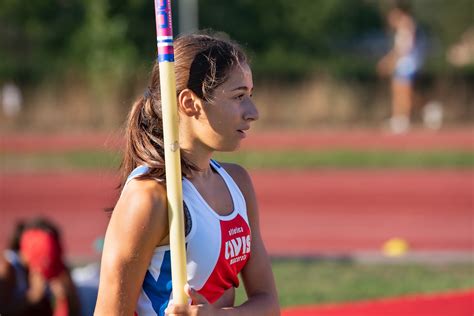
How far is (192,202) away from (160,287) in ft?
0.84

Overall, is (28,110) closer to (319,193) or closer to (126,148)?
(319,193)

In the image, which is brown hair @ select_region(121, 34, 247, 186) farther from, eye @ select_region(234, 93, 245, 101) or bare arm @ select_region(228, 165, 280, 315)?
bare arm @ select_region(228, 165, 280, 315)

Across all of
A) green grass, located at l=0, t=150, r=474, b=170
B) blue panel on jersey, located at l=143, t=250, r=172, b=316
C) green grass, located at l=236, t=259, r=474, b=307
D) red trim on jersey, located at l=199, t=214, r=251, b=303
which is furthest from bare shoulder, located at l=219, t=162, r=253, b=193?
green grass, located at l=0, t=150, r=474, b=170

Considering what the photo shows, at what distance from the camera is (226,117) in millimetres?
2893

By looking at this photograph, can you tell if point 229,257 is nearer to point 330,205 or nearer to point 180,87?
point 180,87

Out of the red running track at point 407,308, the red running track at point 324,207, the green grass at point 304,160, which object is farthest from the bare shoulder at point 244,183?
the green grass at point 304,160

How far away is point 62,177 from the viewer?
49.5ft

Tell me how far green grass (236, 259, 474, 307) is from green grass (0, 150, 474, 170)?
266 inches

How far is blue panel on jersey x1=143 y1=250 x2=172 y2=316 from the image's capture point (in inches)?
111

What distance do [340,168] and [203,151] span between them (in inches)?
497

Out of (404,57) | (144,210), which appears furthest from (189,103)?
(404,57)

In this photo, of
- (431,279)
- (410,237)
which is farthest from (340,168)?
(431,279)

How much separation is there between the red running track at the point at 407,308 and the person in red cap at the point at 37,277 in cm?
128

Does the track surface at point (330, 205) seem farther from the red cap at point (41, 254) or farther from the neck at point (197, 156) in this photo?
the neck at point (197, 156)
